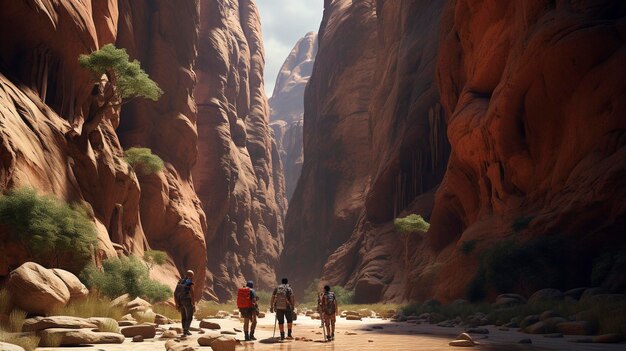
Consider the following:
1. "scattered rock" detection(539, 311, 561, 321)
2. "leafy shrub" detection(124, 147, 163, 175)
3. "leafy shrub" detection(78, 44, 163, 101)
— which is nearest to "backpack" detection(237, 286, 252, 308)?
"scattered rock" detection(539, 311, 561, 321)

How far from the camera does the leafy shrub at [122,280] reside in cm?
2133

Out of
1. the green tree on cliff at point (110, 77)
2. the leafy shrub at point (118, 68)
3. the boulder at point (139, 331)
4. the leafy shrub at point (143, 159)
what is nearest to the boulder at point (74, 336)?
the boulder at point (139, 331)

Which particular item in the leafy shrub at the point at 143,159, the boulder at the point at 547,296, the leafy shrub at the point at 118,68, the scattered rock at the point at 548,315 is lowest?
the scattered rock at the point at 548,315

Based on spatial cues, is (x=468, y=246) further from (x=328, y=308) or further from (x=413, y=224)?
(x=328, y=308)

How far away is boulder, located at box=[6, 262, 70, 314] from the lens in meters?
12.1

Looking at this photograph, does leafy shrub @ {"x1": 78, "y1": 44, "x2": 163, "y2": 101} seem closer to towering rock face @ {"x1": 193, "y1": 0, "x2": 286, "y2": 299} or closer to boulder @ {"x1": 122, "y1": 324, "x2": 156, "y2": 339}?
boulder @ {"x1": 122, "y1": 324, "x2": 156, "y2": 339}

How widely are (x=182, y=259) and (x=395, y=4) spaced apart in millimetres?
43960

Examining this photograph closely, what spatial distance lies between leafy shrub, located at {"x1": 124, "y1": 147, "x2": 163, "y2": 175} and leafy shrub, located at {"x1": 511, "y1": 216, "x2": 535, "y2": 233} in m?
27.8

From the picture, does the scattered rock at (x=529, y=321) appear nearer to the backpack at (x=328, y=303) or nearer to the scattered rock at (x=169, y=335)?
the backpack at (x=328, y=303)

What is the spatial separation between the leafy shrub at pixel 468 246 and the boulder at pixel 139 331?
21579 mm

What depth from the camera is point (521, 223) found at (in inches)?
1008

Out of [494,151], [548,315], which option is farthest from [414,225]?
[548,315]

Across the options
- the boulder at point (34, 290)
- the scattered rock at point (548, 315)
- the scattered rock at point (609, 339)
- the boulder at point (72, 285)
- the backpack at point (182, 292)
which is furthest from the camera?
the scattered rock at point (548, 315)

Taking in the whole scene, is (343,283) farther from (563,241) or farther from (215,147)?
Answer: (563,241)
